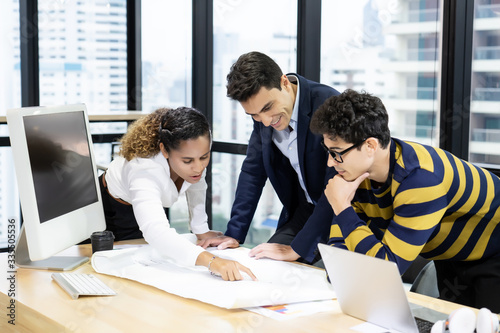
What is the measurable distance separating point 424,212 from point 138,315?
2.59 ft

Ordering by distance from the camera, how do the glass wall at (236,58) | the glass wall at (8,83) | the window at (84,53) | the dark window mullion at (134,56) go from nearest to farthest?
the glass wall at (236,58), the glass wall at (8,83), the window at (84,53), the dark window mullion at (134,56)

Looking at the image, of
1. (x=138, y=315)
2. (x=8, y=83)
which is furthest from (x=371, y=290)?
(x=8, y=83)

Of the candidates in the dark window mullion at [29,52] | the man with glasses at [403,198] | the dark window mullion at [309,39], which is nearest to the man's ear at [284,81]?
the man with glasses at [403,198]

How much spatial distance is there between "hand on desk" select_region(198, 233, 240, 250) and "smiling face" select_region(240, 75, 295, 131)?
1.41ft

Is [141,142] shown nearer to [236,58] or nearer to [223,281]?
[223,281]

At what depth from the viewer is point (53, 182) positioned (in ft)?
6.31

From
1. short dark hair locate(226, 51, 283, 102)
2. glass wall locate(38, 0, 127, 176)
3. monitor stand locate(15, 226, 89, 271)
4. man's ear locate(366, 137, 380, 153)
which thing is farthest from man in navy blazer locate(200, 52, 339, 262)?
glass wall locate(38, 0, 127, 176)

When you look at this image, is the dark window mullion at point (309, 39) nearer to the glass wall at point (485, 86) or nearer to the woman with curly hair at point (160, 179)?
the glass wall at point (485, 86)

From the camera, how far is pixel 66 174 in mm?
2004

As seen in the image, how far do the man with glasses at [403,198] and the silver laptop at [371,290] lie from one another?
225mm

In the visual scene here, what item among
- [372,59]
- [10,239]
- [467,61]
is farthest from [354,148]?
[372,59]

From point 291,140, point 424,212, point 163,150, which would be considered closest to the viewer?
Answer: point 424,212

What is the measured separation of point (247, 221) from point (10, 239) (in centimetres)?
84

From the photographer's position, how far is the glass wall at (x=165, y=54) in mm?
4898
